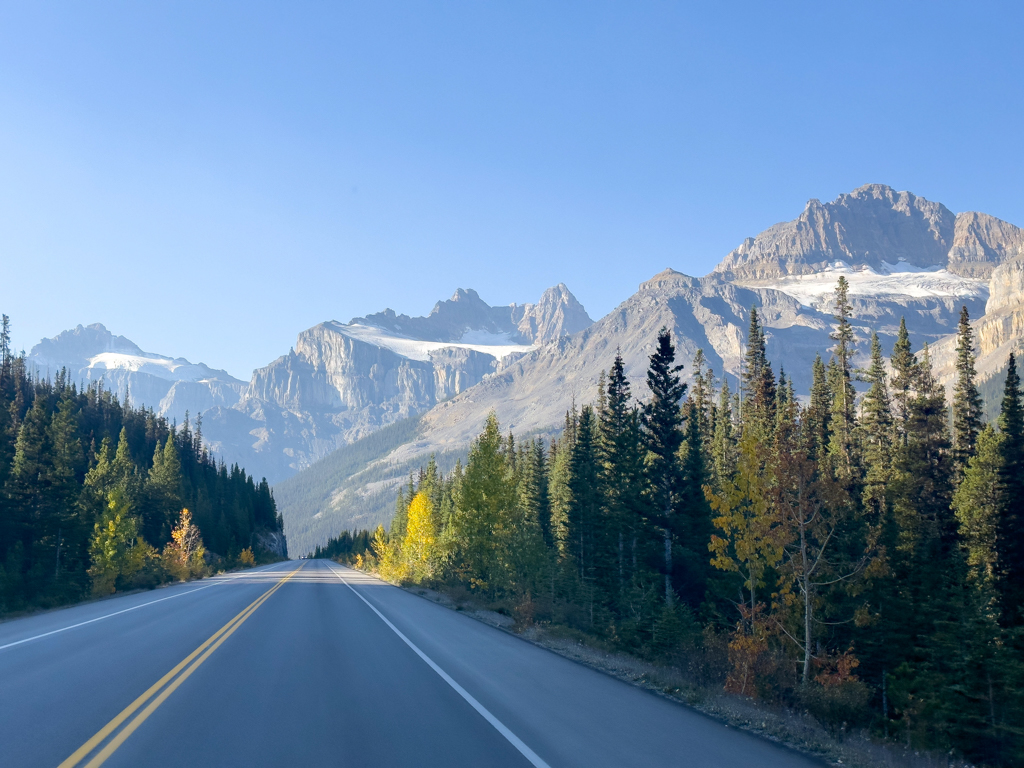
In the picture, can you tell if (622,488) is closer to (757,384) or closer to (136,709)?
(757,384)

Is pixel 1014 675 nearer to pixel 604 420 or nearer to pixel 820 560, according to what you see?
pixel 820 560

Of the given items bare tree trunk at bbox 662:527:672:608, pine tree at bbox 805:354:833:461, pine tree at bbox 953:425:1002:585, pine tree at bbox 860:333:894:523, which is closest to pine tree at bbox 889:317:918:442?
pine tree at bbox 860:333:894:523

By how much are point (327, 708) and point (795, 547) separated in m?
18.0

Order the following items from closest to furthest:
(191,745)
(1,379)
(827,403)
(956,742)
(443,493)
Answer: (191,745)
(956,742)
(827,403)
(443,493)
(1,379)

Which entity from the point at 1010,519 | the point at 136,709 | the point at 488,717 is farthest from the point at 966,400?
the point at 136,709

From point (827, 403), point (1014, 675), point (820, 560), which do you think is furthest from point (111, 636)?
point (827, 403)

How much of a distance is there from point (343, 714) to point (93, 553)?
1837 inches

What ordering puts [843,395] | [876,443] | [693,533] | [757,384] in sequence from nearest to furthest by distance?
[693,533]
[876,443]
[843,395]
[757,384]

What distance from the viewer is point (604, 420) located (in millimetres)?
54219

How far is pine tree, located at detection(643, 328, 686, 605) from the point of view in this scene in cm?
4116

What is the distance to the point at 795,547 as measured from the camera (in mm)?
22938

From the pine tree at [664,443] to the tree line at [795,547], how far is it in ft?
0.44

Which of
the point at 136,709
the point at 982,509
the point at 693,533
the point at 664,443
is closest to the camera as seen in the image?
the point at 136,709

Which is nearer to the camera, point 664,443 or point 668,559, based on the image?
A: point 668,559
